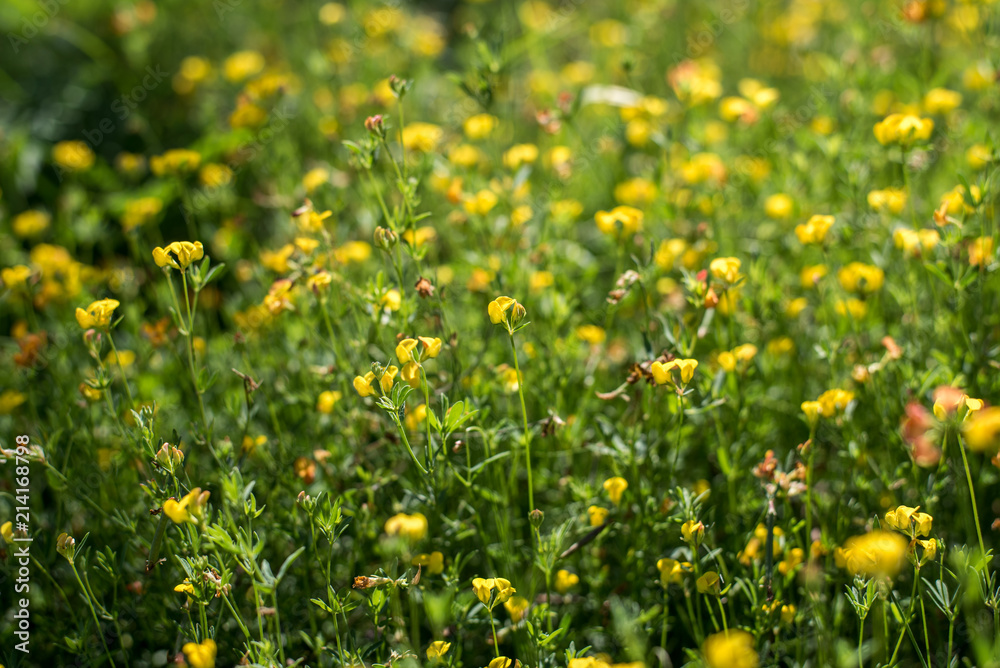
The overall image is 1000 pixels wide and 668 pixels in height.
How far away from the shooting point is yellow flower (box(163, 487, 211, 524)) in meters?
1.80

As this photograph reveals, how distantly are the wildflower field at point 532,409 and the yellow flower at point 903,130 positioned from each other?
2 centimetres

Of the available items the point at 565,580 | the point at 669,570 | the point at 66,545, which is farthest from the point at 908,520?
the point at 66,545

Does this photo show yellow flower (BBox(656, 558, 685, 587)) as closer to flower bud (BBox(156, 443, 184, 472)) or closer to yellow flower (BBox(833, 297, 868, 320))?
yellow flower (BBox(833, 297, 868, 320))

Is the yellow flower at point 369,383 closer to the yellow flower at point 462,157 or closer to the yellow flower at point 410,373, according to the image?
the yellow flower at point 410,373

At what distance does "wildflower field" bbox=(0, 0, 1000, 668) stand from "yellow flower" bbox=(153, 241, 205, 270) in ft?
0.04

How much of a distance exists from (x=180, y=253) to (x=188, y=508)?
0.71 m

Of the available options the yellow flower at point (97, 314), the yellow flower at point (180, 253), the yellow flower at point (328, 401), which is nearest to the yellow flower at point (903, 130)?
the yellow flower at point (328, 401)

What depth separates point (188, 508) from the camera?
1.87 metres

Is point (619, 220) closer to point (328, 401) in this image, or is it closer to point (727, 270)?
point (727, 270)

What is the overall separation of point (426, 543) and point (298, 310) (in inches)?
39.0

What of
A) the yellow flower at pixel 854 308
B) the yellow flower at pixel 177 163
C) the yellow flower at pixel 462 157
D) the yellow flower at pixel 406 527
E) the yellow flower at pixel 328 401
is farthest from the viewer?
the yellow flower at pixel 462 157

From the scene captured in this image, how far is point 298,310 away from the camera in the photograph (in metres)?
2.85

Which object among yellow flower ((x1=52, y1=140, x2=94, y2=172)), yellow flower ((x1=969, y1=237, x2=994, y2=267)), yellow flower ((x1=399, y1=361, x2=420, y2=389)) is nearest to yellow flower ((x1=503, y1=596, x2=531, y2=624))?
yellow flower ((x1=399, y1=361, x2=420, y2=389))

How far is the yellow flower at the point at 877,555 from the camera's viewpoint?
157 cm
